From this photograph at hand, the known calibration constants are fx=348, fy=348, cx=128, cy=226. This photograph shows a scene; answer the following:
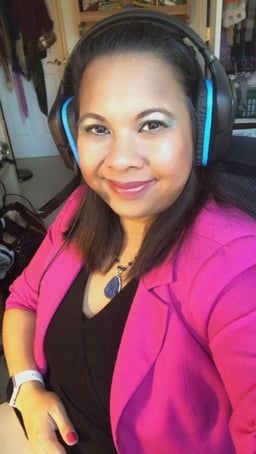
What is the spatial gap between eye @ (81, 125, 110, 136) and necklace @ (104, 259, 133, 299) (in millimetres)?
267

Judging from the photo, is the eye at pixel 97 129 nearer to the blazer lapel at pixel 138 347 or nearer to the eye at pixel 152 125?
the eye at pixel 152 125

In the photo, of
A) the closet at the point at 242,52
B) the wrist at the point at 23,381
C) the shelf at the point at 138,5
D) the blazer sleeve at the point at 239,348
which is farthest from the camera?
the shelf at the point at 138,5

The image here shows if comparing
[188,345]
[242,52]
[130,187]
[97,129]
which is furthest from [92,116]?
[242,52]

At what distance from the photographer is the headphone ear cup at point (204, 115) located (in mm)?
581

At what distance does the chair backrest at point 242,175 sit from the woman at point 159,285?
34 mm

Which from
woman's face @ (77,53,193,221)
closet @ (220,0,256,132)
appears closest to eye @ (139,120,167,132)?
woman's face @ (77,53,193,221)

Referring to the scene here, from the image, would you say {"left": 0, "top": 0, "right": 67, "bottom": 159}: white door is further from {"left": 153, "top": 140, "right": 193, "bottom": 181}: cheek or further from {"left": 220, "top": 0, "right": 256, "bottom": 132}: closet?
{"left": 153, "top": 140, "right": 193, "bottom": 181}: cheek

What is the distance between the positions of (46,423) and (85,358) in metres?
0.17

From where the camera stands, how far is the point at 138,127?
548 mm

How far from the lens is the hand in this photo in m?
0.70

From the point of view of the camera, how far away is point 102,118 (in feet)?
1.84

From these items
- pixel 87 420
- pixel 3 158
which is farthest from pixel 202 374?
pixel 3 158

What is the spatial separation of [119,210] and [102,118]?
16cm

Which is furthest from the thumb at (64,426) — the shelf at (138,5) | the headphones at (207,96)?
the shelf at (138,5)
